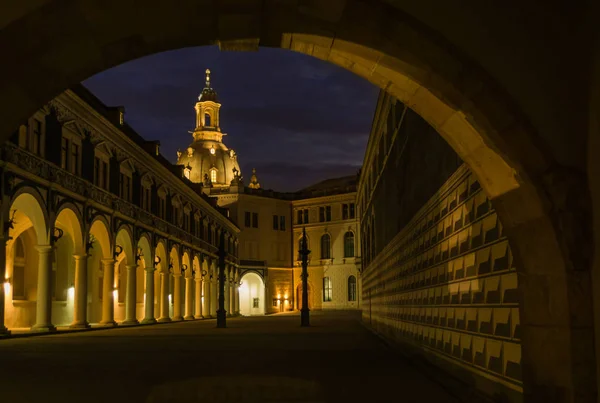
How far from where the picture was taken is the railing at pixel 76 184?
24.0 m

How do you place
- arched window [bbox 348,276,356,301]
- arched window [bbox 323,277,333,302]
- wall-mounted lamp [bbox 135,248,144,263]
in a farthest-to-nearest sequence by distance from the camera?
1. arched window [bbox 323,277,333,302]
2. arched window [bbox 348,276,356,301]
3. wall-mounted lamp [bbox 135,248,144,263]

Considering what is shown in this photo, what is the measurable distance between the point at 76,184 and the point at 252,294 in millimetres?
55453

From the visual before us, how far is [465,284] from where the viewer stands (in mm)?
8906

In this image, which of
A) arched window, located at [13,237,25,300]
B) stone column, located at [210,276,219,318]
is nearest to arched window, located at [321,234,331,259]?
stone column, located at [210,276,219,318]

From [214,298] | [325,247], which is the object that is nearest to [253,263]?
[325,247]

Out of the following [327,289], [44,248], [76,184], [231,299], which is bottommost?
[231,299]

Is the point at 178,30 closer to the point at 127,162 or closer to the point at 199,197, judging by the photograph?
the point at 127,162

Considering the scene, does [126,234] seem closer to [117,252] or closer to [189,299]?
[117,252]

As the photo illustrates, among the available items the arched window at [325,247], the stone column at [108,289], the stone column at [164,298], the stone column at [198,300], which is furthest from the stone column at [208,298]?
the arched window at [325,247]

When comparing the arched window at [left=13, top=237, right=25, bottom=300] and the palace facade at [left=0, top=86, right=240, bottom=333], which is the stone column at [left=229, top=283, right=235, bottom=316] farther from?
the arched window at [left=13, top=237, right=25, bottom=300]

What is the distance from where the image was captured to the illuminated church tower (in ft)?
339

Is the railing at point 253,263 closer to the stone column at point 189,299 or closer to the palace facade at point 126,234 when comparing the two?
the palace facade at point 126,234

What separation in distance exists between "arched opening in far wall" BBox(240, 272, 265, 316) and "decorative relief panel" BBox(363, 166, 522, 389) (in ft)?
226

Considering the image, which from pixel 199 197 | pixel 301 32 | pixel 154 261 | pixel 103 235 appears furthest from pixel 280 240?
pixel 301 32
